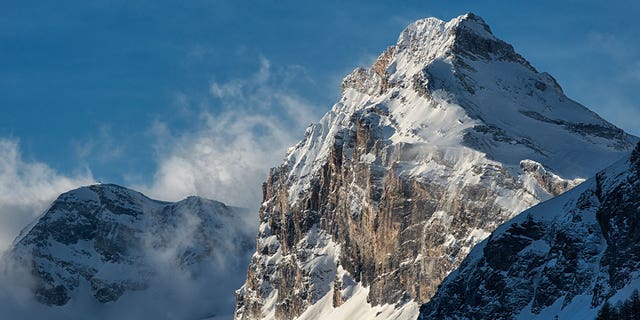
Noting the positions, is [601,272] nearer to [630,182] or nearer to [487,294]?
[630,182]

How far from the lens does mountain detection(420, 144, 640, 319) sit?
151775 mm

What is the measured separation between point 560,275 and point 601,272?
1581cm

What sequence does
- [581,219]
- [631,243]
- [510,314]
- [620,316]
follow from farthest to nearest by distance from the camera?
[510,314] → [581,219] → [631,243] → [620,316]

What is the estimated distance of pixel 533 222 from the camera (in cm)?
18738

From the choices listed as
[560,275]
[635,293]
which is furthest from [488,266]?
[635,293]

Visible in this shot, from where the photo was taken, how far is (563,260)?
170m

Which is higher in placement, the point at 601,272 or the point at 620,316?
the point at 601,272

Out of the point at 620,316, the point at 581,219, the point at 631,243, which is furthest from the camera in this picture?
the point at 581,219

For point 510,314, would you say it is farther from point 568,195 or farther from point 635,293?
point 635,293

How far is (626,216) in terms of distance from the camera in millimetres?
152875

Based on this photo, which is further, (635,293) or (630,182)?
(630,182)

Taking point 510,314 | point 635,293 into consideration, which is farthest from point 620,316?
point 510,314

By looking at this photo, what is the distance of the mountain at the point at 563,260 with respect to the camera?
498 ft

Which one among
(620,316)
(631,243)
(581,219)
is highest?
(581,219)
